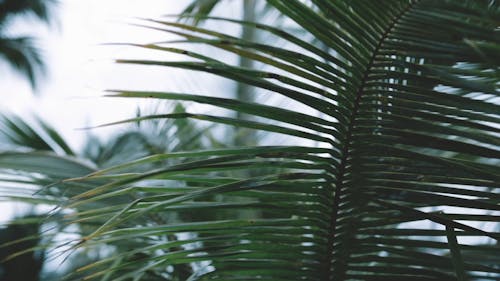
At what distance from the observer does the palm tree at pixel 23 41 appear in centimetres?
900

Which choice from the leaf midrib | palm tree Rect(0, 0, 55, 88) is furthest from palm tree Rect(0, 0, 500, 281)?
palm tree Rect(0, 0, 55, 88)

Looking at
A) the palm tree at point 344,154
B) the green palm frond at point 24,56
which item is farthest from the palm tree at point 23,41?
the palm tree at point 344,154

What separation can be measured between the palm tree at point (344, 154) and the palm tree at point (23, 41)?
8889 mm

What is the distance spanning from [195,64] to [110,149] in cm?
116

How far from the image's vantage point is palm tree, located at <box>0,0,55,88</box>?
9.00m

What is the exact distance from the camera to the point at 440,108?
63cm

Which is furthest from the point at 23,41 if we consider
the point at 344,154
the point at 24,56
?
the point at 344,154

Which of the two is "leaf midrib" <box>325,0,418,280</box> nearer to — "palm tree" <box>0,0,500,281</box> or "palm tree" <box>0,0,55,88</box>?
"palm tree" <box>0,0,500,281</box>

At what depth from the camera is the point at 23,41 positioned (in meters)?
9.08

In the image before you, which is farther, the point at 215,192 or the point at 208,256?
the point at 208,256

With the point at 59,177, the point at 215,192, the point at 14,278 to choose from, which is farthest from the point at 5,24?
the point at 215,192

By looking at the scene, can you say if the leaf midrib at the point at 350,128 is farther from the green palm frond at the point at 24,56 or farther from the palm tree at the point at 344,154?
the green palm frond at the point at 24,56

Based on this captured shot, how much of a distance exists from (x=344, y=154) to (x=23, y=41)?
9.12 m

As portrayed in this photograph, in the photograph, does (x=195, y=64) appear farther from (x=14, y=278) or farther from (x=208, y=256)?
(x=14, y=278)
